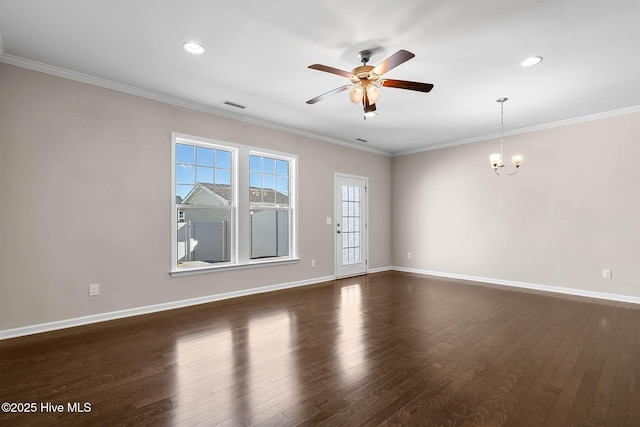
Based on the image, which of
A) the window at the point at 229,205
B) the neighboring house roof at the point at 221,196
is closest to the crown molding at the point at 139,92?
the window at the point at 229,205

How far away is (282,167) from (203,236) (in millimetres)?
1835

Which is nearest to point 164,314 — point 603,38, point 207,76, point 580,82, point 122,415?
point 122,415

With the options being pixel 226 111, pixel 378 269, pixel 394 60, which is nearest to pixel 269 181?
pixel 226 111

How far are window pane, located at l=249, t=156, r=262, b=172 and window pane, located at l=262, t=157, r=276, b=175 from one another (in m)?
0.08

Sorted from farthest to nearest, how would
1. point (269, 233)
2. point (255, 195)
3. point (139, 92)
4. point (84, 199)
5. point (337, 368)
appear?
point (269, 233) < point (255, 195) < point (139, 92) < point (84, 199) < point (337, 368)

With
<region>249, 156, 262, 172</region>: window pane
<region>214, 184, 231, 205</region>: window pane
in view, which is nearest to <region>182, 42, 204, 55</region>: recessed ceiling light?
<region>214, 184, 231, 205</region>: window pane

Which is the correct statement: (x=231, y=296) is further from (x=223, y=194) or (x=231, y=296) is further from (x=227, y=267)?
(x=223, y=194)

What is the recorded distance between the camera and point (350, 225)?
21.8 ft

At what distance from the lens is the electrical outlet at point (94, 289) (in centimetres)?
354

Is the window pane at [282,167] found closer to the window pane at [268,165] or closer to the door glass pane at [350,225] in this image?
the window pane at [268,165]

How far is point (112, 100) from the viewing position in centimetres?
374

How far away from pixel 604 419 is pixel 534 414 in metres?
0.39

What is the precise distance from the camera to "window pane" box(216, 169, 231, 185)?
4727 millimetres

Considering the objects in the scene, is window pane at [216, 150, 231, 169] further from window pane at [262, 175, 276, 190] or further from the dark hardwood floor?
the dark hardwood floor
